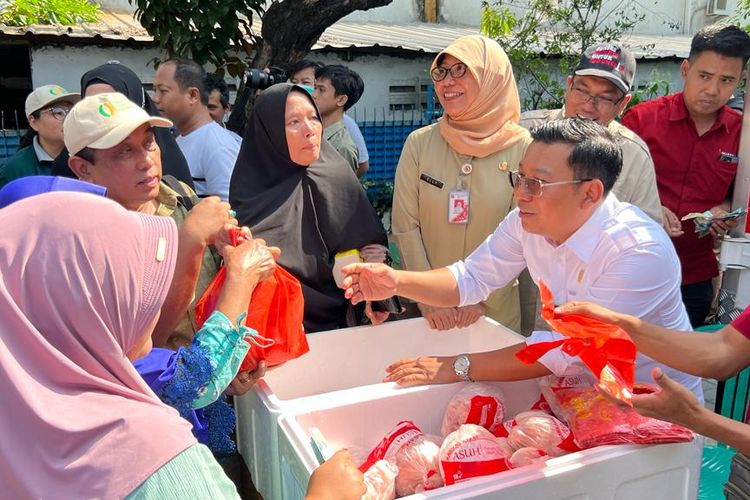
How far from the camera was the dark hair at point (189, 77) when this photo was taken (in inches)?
135

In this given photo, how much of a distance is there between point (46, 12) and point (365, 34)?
4.75m

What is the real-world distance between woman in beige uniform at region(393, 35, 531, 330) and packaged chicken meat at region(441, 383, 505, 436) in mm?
861

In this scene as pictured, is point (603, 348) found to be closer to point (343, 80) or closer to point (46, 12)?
point (343, 80)

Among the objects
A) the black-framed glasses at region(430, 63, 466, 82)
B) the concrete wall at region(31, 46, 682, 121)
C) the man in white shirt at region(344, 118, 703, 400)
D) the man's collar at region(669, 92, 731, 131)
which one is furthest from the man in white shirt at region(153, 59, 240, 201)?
the concrete wall at region(31, 46, 682, 121)

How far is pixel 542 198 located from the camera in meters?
1.76

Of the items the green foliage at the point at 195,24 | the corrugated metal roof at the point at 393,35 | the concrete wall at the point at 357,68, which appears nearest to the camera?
the green foliage at the point at 195,24

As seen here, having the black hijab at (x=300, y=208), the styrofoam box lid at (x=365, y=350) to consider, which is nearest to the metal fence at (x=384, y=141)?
the black hijab at (x=300, y=208)

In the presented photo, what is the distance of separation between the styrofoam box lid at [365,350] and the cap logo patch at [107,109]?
914 mm

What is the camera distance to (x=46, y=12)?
719cm

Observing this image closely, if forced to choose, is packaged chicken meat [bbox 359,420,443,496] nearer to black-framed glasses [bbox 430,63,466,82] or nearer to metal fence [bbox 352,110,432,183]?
black-framed glasses [bbox 430,63,466,82]

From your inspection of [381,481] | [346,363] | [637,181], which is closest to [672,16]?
[637,181]

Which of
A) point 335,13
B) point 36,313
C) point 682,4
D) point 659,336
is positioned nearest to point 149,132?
point 36,313

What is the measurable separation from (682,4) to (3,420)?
56.0 ft

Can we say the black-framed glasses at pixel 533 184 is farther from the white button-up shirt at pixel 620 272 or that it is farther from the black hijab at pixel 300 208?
the black hijab at pixel 300 208
